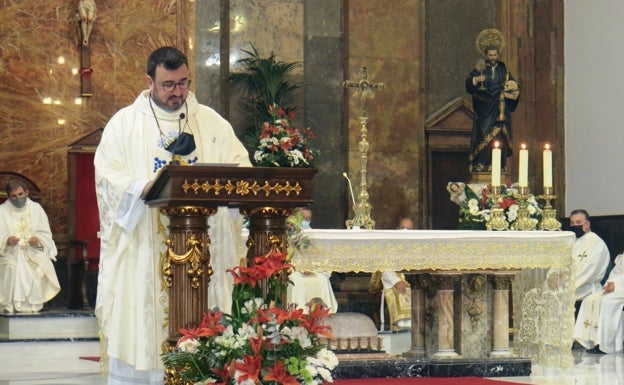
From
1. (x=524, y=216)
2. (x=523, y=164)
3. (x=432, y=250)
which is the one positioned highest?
(x=523, y=164)

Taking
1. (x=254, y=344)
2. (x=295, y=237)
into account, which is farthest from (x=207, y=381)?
(x=295, y=237)

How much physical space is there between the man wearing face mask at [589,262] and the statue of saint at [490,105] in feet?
3.97

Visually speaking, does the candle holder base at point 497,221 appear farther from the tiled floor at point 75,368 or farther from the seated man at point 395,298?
the seated man at point 395,298

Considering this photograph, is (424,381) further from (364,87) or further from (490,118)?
(490,118)

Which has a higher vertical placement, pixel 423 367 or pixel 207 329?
pixel 207 329

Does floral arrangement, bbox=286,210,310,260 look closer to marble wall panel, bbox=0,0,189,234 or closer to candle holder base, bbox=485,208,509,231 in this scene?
candle holder base, bbox=485,208,509,231

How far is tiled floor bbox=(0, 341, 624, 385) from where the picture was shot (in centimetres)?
956

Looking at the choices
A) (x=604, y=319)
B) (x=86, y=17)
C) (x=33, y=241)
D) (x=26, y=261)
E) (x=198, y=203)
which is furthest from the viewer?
(x=86, y=17)

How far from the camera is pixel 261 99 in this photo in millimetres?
16359

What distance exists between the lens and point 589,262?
13289mm

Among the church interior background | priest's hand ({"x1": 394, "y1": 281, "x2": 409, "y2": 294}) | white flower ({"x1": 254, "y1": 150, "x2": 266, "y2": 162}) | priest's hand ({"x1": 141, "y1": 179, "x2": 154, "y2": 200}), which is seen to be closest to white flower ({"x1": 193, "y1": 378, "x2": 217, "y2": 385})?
priest's hand ({"x1": 141, "y1": 179, "x2": 154, "y2": 200})

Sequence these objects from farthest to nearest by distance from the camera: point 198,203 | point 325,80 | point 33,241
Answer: point 325,80
point 33,241
point 198,203

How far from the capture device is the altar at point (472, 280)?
9273mm

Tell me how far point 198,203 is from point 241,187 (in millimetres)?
197
